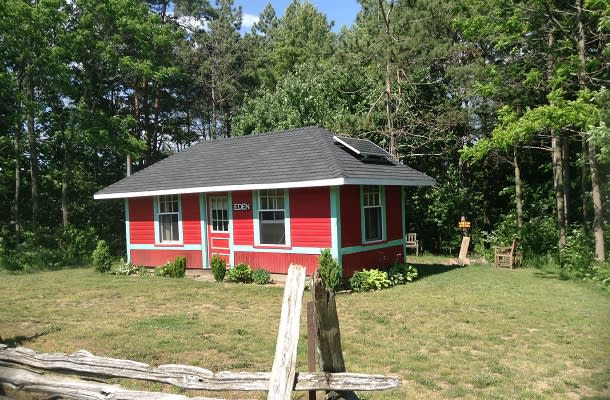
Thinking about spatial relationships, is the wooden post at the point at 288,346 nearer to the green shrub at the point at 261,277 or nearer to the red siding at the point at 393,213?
the green shrub at the point at 261,277

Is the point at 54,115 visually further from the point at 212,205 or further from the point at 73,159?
the point at 212,205

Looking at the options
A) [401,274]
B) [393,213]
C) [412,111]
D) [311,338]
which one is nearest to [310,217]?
[401,274]

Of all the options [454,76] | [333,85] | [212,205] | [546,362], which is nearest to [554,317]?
[546,362]

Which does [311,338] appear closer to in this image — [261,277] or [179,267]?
[261,277]

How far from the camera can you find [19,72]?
23.3 m

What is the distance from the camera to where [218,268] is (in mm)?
14609

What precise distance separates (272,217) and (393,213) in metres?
3.91

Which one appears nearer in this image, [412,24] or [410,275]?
[410,275]

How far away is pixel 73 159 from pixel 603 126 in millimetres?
27099

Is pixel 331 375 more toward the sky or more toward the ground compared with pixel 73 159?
more toward the ground

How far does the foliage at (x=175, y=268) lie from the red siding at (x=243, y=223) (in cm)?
193

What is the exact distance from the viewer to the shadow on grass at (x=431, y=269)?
1599 centimetres

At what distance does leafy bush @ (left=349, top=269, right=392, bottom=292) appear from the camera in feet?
42.5

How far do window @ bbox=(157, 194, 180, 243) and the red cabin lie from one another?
0.03 metres
